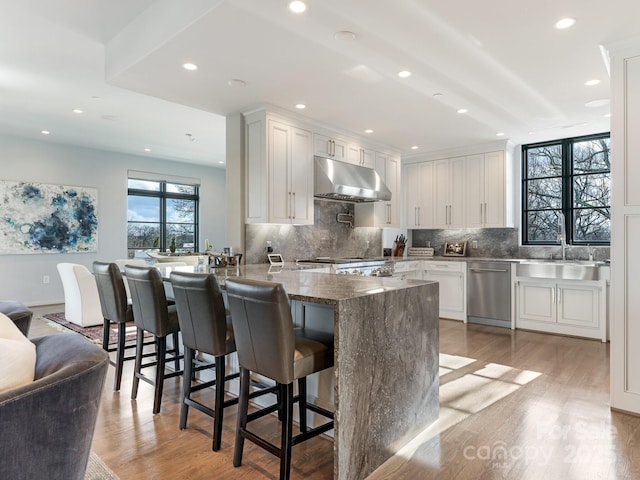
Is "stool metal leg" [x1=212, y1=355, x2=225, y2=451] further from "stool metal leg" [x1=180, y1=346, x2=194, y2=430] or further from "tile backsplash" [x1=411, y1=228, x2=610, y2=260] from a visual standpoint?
"tile backsplash" [x1=411, y1=228, x2=610, y2=260]

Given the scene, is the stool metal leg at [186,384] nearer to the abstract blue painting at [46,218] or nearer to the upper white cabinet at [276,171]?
the upper white cabinet at [276,171]

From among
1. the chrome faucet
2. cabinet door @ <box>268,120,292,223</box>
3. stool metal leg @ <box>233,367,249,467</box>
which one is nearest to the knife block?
the chrome faucet

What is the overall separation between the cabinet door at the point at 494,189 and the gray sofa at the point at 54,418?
558cm

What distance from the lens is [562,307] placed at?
4805 millimetres

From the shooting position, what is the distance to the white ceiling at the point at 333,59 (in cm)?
258

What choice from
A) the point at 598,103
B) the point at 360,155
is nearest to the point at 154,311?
the point at 360,155

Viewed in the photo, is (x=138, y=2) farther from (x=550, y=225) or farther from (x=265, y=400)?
(x=550, y=225)

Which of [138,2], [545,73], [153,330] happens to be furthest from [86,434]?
[545,73]

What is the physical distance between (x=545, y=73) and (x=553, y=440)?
2.93m

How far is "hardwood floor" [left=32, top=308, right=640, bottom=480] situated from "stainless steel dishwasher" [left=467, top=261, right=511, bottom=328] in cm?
178

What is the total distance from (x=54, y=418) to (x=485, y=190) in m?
5.84

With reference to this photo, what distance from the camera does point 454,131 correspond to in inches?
201

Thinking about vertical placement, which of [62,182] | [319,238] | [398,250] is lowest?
[398,250]

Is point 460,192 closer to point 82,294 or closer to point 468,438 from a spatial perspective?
point 468,438
